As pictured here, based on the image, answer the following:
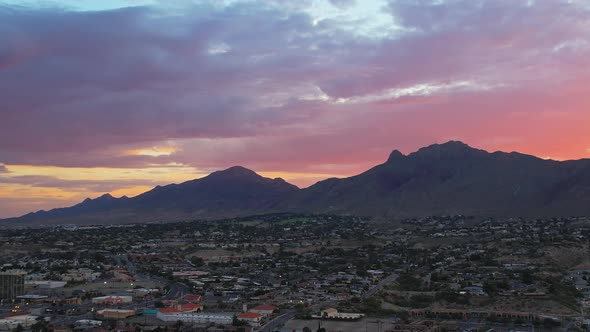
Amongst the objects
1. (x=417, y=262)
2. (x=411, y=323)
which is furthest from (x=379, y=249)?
(x=411, y=323)

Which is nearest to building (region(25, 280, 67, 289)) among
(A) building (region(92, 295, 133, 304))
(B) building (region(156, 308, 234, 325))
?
(A) building (region(92, 295, 133, 304))

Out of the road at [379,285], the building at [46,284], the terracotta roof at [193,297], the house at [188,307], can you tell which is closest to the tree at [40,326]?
the house at [188,307]

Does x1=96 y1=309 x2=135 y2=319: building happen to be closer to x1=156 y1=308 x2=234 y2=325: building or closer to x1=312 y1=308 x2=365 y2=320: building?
x1=156 y1=308 x2=234 y2=325: building

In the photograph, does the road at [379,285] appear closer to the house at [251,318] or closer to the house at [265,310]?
the house at [265,310]

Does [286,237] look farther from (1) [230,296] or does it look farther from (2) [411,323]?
(2) [411,323]

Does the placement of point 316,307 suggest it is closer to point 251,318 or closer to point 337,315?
point 337,315

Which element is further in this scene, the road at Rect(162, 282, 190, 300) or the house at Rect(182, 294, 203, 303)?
the road at Rect(162, 282, 190, 300)
